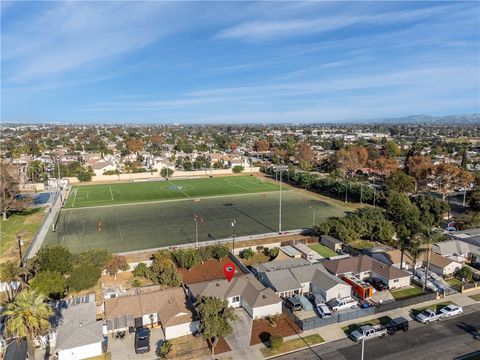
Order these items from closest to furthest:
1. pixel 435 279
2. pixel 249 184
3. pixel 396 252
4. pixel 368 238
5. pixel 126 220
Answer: pixel 435 279 < pixel 396 252 < pixel 368 238 < pixel 126 220 < pixel 249 184

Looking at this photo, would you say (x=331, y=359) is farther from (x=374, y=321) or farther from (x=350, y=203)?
(x=350, y=203)

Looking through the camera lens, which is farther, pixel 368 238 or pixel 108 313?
pixel 368 238

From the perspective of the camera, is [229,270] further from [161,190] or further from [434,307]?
[161,190]

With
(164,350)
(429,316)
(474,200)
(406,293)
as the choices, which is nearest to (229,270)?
(164,350)

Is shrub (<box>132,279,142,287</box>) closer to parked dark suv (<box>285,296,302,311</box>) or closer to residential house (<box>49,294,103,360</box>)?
residential house (<box>49,294,103,360</box>)

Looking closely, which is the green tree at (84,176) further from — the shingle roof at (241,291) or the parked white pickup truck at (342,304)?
the parked white pickup truck at (342,304)

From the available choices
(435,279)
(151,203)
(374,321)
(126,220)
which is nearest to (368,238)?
(435,279)

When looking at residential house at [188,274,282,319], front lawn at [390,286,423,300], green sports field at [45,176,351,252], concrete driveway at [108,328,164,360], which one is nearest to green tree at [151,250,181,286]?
residential house at [188,274,282,319]
